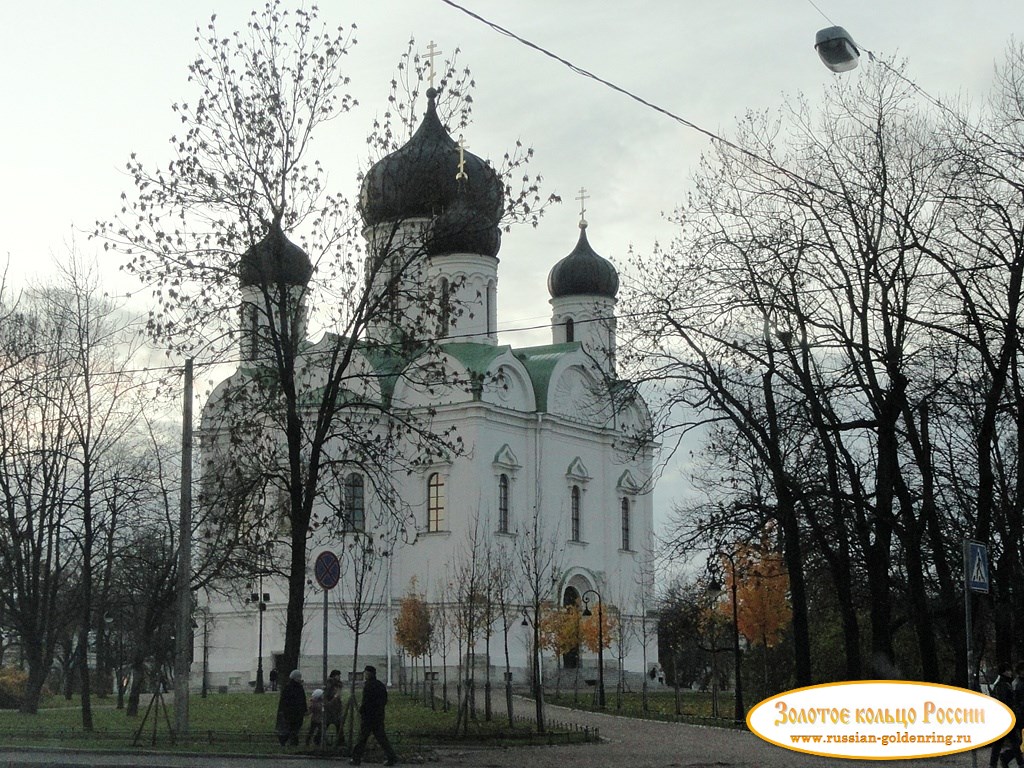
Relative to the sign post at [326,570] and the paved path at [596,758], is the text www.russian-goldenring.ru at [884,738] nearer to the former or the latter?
the paved path at [596,758]

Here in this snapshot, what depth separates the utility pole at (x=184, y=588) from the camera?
74.0 ft

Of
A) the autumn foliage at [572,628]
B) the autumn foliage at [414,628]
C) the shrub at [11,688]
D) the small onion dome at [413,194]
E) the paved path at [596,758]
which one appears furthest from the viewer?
the autumn foliage at [572,628]

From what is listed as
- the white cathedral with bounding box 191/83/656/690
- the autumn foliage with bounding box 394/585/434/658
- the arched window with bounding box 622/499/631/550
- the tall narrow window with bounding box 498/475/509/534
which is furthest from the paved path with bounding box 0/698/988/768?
the arched window with bounding box 622/499/631/550

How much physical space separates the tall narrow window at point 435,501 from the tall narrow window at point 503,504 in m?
2.13

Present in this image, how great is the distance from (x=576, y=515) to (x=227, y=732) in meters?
34.2

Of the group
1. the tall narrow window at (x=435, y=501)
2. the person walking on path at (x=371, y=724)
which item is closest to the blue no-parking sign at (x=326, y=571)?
the person walking on path at (x=371, y=724)

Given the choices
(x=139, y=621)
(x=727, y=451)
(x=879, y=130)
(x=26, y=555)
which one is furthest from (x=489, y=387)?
(x=879, y=130)

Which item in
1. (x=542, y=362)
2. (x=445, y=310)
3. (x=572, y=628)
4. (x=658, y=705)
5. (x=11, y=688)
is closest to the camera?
(x=445, y=310)

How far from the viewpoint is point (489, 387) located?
172 feet

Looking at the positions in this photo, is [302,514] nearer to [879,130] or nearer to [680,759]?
[680,759]

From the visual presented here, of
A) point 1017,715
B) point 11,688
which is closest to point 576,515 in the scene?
point 11,688

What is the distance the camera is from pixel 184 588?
74.9 ft

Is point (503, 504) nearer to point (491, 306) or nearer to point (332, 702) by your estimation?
point (491, 306)

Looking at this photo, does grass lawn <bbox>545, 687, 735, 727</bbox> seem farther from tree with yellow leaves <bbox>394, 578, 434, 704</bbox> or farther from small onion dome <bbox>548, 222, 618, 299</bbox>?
small onion dome <bbox>548, 222, 618, 299</bbox>
